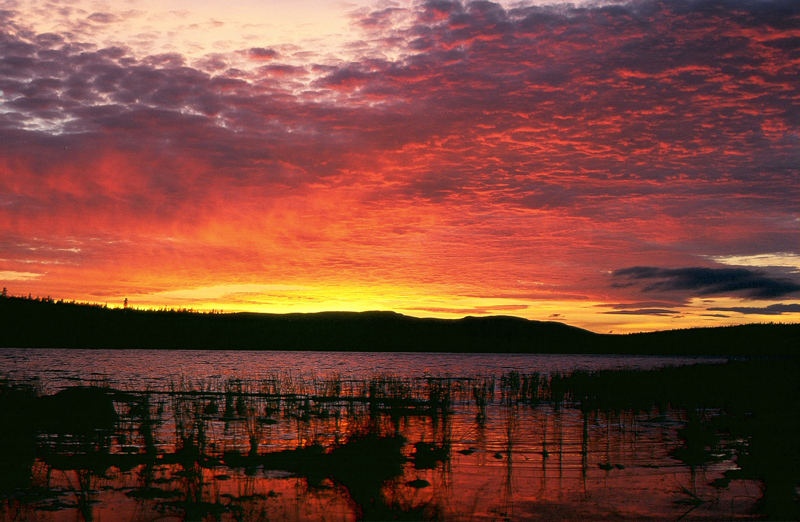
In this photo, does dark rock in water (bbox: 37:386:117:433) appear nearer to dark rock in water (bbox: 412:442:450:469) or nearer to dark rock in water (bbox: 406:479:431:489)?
dark rock in water (bbox: 412:442:450:469)

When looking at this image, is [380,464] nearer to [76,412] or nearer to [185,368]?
[76,412]

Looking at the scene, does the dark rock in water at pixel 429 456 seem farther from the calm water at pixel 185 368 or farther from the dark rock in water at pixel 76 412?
the calm water at pixel 185 368

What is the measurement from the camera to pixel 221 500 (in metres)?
11.0

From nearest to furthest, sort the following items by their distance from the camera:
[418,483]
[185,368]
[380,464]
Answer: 1. [418,483]
2. [380,464]
3. [185,368]

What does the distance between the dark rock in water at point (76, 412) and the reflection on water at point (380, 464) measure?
0.20 feet

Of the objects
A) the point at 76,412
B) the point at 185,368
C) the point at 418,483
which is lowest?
the point at 185,368

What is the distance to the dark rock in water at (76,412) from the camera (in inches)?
763

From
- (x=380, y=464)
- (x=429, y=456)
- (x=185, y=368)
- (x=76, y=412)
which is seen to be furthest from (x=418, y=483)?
(x=185, y=368)

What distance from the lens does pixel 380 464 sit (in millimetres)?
14078

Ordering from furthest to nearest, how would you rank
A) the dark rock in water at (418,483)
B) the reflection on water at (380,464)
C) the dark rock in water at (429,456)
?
the dark rock in water at (429,456) < the dark rock in water at (418,483) < the reflection on water at (380,464)

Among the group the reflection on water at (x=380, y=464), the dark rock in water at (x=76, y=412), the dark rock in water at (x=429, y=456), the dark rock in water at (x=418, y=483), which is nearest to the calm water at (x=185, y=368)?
the dark rock in water at (x=76, y=412)

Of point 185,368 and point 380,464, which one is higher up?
point 380,464

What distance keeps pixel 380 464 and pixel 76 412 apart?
11.9 meters

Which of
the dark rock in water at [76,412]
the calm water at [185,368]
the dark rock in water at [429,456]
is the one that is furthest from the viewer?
the calm water at [185,368]
